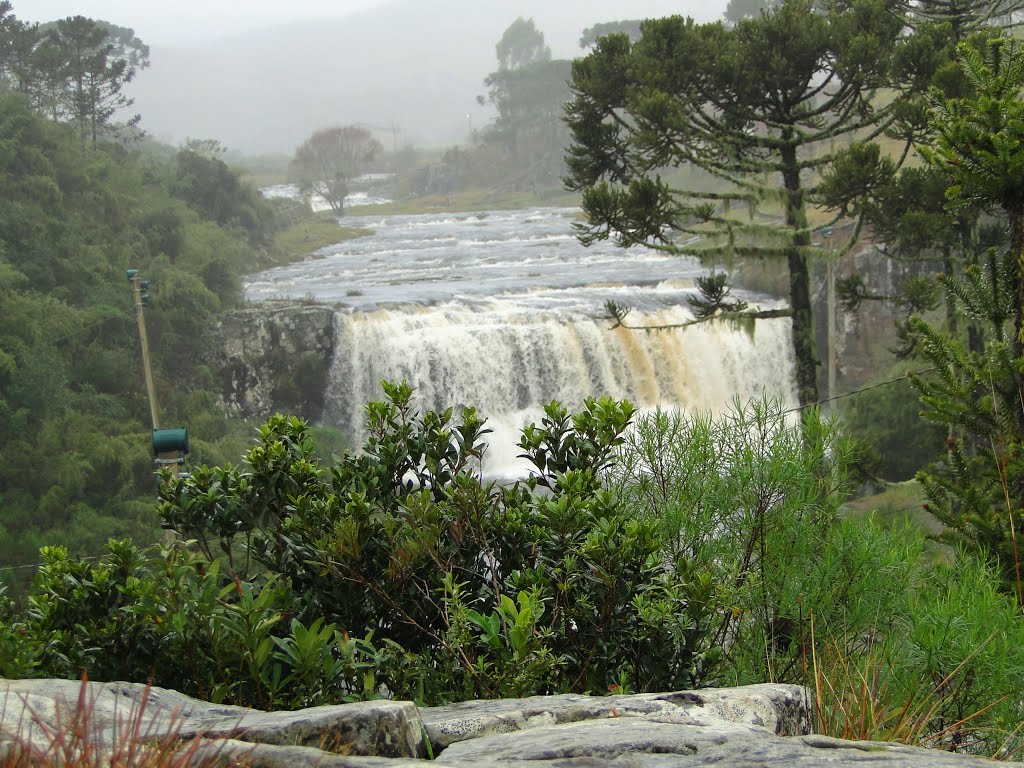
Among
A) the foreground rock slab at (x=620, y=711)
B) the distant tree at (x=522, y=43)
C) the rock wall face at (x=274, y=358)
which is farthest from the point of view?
A: the distant tree at (x=522, y=43)

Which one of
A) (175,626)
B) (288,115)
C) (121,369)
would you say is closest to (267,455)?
(175,626)

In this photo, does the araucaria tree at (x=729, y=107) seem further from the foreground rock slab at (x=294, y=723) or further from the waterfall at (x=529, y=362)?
the foreground rock slab at (x=294, y=723)

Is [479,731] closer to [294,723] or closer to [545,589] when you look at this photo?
[294,723]

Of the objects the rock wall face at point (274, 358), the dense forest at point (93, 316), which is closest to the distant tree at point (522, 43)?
the dense forest at point (93, 316)

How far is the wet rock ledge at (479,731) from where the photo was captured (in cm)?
301

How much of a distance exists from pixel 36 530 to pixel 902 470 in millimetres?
19108

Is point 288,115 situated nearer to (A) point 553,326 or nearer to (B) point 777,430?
(A) point 553,326

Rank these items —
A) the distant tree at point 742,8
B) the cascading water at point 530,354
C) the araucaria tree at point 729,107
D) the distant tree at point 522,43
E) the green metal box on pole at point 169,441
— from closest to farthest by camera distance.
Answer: the green metal box on pole at point 169,441, the araucaria tree at point 729,107, the cascading water at point 530,354, the distant tree at point 742,8, the distant tree at point 522,43

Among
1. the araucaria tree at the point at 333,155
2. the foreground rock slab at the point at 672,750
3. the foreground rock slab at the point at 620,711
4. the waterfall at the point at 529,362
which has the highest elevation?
the araucaria tree at the point at 333,155

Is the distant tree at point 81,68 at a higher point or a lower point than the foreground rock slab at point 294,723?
higher

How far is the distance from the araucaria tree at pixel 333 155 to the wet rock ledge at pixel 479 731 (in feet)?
227

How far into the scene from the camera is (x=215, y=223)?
41312 mm

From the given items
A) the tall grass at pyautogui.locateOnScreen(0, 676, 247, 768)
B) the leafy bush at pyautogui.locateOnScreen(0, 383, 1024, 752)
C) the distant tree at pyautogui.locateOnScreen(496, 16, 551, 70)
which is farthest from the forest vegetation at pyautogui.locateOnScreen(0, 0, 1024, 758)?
the distant tree at pyautogui.locateOnScreen(496, 16, 551, 70)

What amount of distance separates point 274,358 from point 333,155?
5057 centimetres
